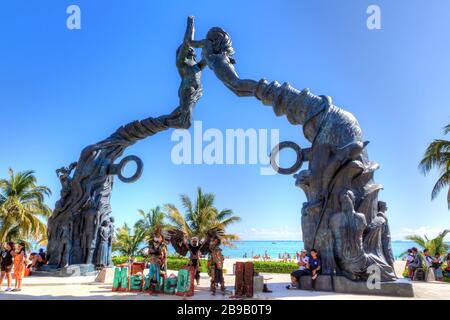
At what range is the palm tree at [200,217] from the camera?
2344cm

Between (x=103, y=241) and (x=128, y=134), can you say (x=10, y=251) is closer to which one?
(x=103, y=241)

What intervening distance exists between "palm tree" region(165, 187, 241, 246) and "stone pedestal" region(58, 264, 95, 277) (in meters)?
9.66

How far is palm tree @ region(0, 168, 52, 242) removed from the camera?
21547 mm

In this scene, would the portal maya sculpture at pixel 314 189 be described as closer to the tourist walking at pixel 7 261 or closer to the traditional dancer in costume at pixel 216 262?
the traditional dancer in costume at pixel 216 262

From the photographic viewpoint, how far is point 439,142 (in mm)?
18203

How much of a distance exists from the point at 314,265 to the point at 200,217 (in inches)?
623

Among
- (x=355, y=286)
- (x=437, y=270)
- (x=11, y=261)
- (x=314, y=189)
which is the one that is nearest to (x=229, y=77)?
(x=314, y=189)

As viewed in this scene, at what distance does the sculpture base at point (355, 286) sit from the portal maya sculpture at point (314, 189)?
0.19m

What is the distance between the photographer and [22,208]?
70.8 ft

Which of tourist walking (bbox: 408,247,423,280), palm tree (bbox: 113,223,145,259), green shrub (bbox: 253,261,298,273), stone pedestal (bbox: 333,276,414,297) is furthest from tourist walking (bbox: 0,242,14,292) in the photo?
palm tree (bbox: 113,223,145,259)

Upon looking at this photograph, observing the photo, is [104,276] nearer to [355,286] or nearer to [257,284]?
[257,284]

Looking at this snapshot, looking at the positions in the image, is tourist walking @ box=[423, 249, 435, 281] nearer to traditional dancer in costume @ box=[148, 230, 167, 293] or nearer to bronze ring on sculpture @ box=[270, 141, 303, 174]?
bronze ring on sculpture @ box=[270, 141, 303, 174]

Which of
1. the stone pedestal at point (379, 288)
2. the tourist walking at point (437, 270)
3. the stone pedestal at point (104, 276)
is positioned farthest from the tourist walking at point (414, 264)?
the stone pedestal at point (104, 276)

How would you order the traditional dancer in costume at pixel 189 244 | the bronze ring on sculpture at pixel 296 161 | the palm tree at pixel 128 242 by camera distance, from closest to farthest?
the traditional dancer in costume at pixel 189 244 → the bronze ring on sculpture at pixel 296 161 → the palm tree at pixel 128 242
